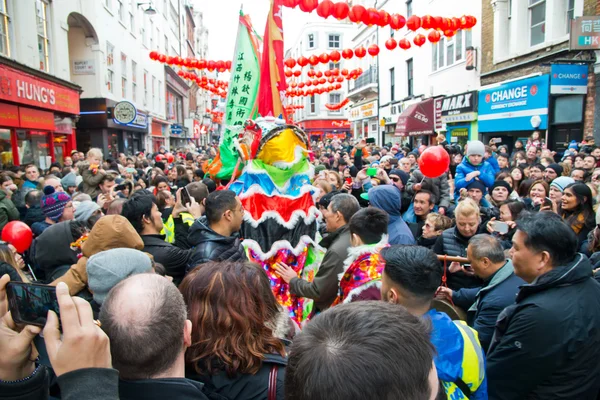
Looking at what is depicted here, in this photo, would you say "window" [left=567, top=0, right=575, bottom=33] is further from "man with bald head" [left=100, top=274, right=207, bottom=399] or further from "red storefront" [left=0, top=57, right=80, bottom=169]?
"red storefront" [left=0, top=57, right=80, bottom=169]

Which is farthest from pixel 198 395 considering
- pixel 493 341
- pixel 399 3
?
pixel 399 3

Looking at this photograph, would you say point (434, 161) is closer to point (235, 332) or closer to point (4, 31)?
point (235, 332)

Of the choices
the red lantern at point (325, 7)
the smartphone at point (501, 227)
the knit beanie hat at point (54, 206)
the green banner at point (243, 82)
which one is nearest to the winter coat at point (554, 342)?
the smartphone at point (501, 227)

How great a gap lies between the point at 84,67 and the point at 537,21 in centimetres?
1616

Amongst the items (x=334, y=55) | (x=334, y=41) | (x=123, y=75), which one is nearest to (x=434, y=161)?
(x=334, y=55)

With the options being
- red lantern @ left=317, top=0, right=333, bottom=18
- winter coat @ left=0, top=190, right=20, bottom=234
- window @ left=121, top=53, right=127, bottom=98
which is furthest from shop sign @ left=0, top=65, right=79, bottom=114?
red lantern @ left=317, top=0, right=333, bottom=18

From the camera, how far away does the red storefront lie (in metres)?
9.86

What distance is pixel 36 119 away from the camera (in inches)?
452

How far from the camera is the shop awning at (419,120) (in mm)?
19844

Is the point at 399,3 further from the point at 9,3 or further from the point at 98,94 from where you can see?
the point at 9,3

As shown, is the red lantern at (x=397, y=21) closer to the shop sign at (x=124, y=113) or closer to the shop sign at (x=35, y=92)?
the shop sign at (x=35, y=92)

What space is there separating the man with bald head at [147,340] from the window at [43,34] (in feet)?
43.4

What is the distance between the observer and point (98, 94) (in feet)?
55.0

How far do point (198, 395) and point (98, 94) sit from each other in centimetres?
1782
